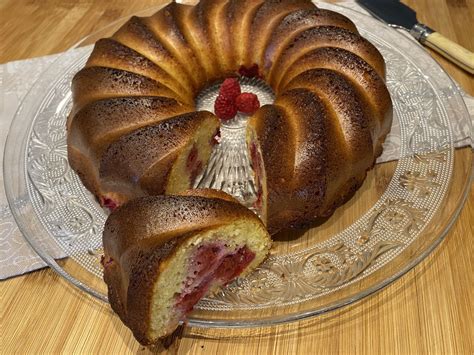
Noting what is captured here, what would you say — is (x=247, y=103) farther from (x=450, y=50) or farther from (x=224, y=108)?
(x=450, y=50)

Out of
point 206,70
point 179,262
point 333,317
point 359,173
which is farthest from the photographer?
point 206,70

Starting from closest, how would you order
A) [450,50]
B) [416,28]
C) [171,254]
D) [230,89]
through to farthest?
[171,254] < [230,89] < [450,50] < [416,28]

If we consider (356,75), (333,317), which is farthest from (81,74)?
(333,317)

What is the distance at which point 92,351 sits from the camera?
1.52 m

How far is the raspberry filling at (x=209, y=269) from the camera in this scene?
1.46m

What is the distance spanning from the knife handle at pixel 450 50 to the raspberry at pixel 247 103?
0.90 meters

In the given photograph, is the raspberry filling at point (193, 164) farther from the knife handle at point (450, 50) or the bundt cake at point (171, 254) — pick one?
the knife handle at point (450, 50)

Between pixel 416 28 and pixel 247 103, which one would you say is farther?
pixel 416 28

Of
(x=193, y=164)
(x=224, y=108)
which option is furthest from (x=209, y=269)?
(x=224, y=108)

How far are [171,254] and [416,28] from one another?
5.61ft

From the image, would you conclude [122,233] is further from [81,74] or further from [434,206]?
[434,206]

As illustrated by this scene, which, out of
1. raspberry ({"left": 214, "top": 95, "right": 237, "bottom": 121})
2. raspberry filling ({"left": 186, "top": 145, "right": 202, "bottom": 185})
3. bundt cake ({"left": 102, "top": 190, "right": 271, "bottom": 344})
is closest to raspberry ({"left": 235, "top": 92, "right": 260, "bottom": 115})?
raspberry ({"left": 214, "top": 95, "right": 237, "bottom": 121})

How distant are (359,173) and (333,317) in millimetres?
505

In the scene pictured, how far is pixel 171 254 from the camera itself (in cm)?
138
